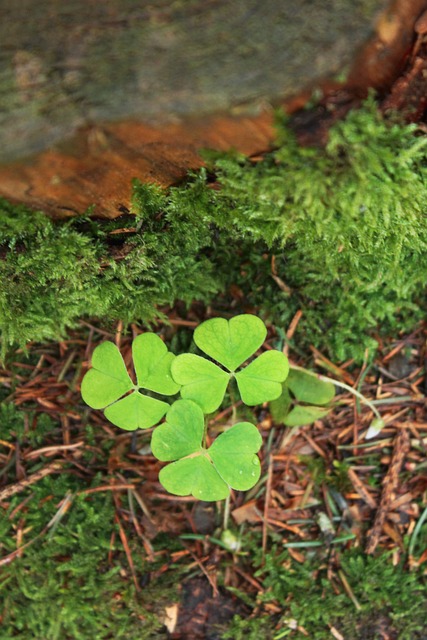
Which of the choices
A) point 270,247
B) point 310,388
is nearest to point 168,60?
point 270,247

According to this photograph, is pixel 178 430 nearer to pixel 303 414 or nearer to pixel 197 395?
pixel 197 395

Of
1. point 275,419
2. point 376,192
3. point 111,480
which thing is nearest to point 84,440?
point 111,480

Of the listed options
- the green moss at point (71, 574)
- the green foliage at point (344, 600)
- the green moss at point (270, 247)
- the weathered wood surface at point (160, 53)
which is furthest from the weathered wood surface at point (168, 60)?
the green foliage at point (344, 600)

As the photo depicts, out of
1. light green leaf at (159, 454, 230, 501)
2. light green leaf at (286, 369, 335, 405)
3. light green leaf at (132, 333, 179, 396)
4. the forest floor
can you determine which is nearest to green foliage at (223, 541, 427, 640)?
the forest floor

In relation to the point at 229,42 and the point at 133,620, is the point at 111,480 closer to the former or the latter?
the point at 133,620

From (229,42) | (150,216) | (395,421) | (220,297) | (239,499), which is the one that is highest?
(229,42)

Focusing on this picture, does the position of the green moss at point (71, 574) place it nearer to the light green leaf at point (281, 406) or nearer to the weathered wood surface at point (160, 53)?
the light green leaf at point (281, 406)

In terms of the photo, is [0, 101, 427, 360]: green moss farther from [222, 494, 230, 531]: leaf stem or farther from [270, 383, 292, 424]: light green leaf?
[222, 494, 230, 531]: leaf stem
